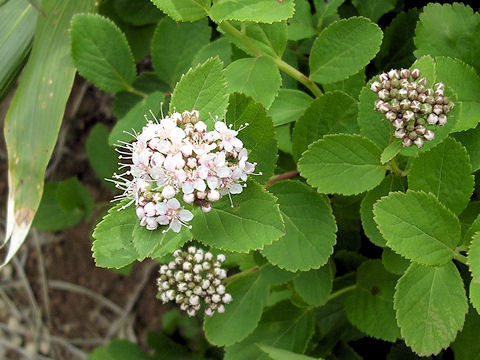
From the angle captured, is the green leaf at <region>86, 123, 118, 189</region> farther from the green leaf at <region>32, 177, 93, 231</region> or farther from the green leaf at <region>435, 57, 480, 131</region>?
the green leaf at <region>435, 57, 480, 131</region>

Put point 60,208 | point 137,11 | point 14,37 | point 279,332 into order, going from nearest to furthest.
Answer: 1. point 279,332
2. point 14,37
3. point 137,11
4. point 60,208

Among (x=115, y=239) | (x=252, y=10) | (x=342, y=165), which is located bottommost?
→ (x=342, y=165)

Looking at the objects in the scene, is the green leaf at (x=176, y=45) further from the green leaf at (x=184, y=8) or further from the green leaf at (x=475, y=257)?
the green leaf at (x=475, y=257)

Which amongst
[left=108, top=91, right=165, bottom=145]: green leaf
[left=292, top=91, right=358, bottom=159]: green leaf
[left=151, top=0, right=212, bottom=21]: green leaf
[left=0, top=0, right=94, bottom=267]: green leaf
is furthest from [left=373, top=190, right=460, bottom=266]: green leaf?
[left=0, top=0, right=94, bottom=267]: green leaf

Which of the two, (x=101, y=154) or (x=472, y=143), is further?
(x=101, y=154)

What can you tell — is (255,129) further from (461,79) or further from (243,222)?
(461,79)

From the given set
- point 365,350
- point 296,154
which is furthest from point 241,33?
point 365,350

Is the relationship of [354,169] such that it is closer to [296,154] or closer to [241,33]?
[296,154]

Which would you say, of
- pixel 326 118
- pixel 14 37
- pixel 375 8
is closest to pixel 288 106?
pixel 326 118
